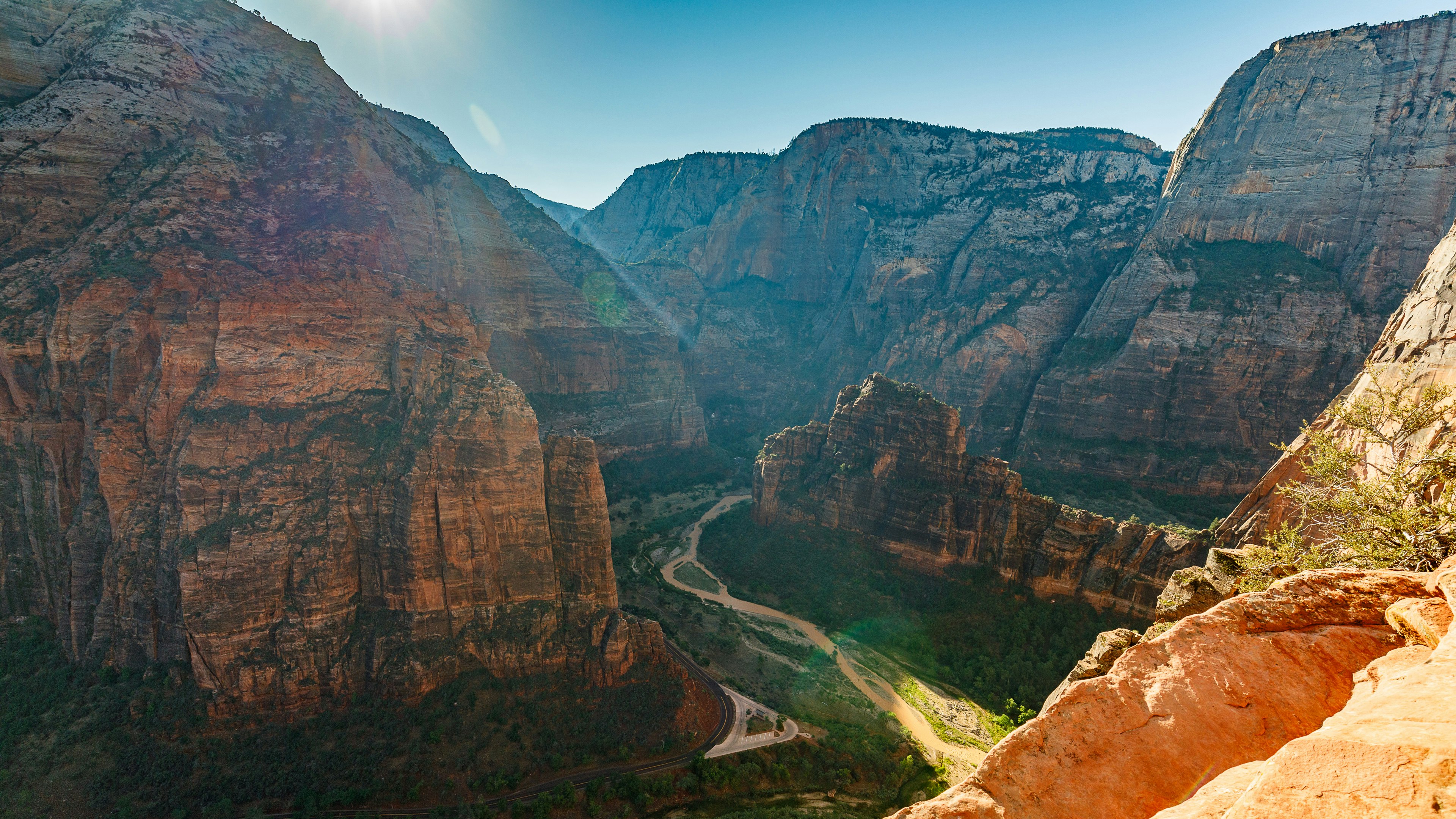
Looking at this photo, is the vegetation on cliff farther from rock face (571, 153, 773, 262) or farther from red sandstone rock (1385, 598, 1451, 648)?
rock face (571, 153, 773, 262)

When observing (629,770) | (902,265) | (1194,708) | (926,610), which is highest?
(902,265)

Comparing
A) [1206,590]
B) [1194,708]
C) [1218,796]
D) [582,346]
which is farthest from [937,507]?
[582,346]

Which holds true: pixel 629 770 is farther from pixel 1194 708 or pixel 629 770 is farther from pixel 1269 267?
pixel 1269 267

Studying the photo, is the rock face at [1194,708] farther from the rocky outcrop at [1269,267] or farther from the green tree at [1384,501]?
the rocky outcrop at [1269,267]

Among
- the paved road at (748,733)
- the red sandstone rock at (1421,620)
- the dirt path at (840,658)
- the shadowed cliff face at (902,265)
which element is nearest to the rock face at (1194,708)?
the red sandstone rock at (1421,620)

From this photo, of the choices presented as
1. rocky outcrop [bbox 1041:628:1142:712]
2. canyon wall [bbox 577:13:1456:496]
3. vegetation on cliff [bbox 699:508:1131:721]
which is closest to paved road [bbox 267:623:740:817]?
vegetation on cliff [bbox 699:508:1131:721]

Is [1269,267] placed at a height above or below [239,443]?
above

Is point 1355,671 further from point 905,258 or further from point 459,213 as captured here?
point 905,258
